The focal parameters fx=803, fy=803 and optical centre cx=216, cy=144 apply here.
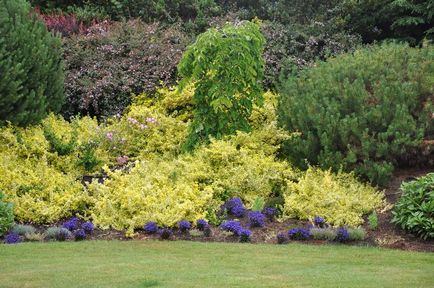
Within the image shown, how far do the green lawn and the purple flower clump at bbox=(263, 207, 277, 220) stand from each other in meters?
1.20

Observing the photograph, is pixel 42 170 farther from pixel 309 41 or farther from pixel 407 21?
pixel 407 21

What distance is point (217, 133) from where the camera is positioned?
1152cm

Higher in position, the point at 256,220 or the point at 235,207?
the point at 235,207

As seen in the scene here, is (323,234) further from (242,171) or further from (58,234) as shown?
(58,234)

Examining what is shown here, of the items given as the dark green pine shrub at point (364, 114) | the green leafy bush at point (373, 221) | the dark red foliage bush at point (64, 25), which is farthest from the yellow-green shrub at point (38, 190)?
the dark red foliage bush at point (64, 25)

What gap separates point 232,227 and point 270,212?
92 cm

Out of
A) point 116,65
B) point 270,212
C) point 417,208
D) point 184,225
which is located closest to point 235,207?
point 270,212

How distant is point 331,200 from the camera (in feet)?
31.1

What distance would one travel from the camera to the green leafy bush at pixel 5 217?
29.3ft

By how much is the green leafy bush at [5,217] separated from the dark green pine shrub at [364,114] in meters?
3.87

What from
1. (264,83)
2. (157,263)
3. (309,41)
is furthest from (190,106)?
(157,263)

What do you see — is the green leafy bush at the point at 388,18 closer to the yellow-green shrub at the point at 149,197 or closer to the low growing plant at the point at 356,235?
the yellow-green shrub at the point at 149,197

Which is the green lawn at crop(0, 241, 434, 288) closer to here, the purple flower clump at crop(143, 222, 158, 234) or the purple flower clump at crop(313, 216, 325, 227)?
the purple flower clump at crop(143, 222, 158, 234)

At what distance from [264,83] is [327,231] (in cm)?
536
